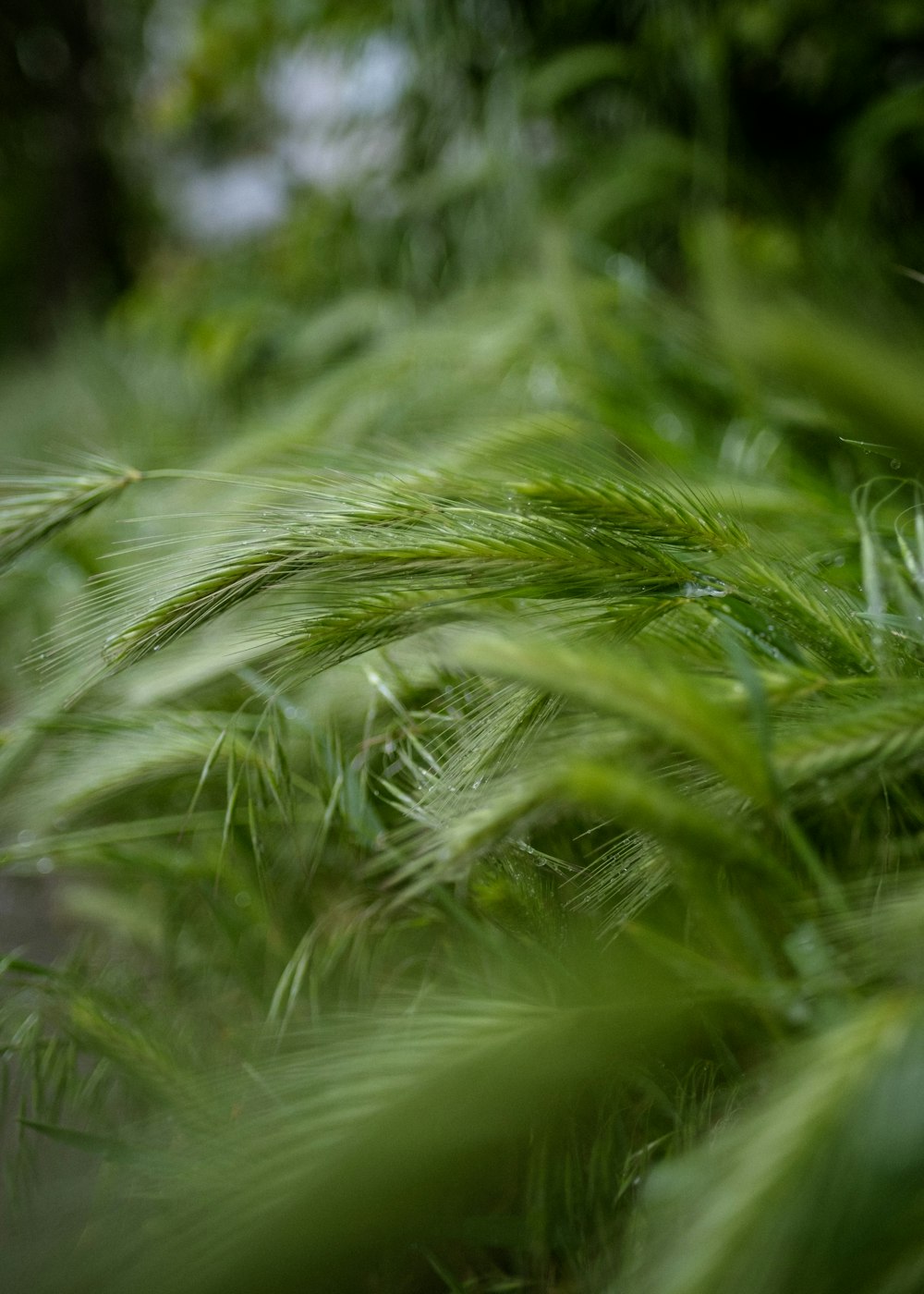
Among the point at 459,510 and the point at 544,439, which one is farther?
the point at 544,439

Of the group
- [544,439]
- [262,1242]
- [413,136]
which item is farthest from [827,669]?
[413,136]

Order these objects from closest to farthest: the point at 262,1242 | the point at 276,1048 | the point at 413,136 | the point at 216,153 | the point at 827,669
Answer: the point at 262,1242
the point at 827,669
the point at 276,1048
the point at 413,136
the point at 216,153

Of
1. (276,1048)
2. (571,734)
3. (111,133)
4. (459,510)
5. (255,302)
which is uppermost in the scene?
(111,133)

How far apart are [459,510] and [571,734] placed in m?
0.19

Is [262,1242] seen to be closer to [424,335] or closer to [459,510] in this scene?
[459,510]

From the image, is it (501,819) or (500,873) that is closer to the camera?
(501,819)

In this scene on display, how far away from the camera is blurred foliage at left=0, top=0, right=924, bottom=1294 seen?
470 millimetres

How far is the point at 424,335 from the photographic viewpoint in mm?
1870

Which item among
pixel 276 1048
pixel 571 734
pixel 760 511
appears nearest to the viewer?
pixel 571 734

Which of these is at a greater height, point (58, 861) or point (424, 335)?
point (424, 335)

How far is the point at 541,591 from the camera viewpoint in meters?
0.73

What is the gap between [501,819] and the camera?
55 centimetres

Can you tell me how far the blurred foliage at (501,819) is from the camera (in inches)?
18.5

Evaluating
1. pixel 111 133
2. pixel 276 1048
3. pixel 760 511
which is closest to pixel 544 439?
pixel 760 511
